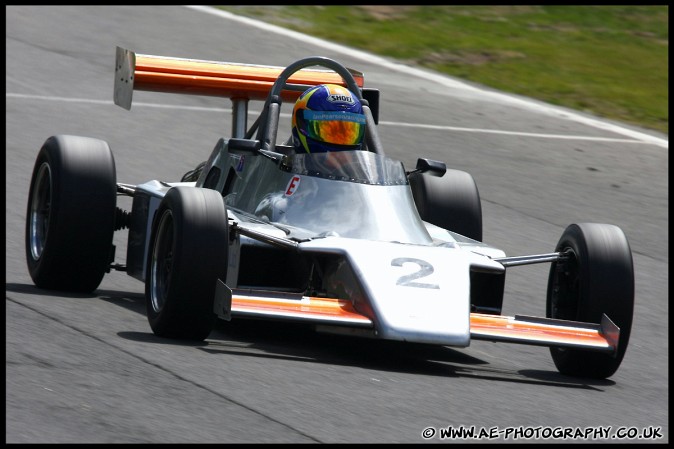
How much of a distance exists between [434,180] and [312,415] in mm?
3732

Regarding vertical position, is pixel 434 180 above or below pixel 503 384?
above

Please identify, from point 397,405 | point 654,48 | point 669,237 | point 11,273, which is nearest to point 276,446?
point 397,405

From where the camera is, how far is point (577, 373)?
762cm

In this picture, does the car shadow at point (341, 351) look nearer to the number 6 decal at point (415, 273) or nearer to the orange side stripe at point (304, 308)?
the orange side stripe at point (304, 308)

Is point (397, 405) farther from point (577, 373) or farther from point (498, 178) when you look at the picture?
point (498, 178)

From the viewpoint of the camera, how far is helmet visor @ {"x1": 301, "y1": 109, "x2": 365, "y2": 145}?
8.34 metres

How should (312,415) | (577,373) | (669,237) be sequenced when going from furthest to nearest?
(669,237), (577,373), (312,415)

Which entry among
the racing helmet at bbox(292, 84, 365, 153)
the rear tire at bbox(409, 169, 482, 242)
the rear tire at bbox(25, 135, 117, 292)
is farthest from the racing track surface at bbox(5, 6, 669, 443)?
the racing helmet at bbox(292, 84, 365, 153)

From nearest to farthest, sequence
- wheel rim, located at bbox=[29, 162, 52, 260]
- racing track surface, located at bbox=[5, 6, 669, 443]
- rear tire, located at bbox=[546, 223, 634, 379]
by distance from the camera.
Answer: racing track surface, located at bbox=[5, 6, 669, 443], rear tire, located at bbox=[546, 223, 634, 379], wheel rim, located at bbox=[29, 162, 52, 260]

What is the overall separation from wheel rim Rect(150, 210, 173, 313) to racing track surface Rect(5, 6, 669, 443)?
197 mm

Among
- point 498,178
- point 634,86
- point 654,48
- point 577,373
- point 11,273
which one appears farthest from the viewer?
point 654,48

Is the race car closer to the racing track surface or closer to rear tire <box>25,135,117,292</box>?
rear tire <box>25,135,117,292</box>

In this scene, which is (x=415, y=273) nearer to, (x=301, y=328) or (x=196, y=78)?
(x=301, y=328)

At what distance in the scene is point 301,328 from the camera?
26.9 feet
